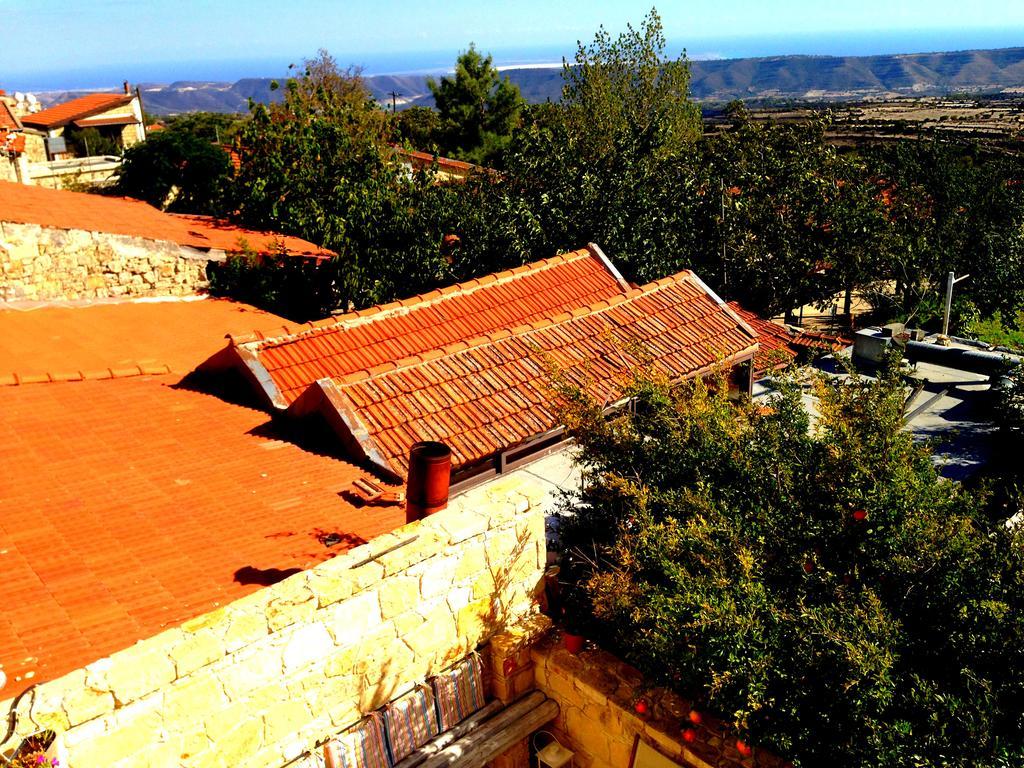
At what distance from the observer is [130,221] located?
62.3ft

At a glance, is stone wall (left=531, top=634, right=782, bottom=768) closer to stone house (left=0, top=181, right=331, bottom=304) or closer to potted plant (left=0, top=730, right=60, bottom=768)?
potted plant (left=0, top=730, right=60, bottom=768)

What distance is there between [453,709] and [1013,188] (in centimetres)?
3339

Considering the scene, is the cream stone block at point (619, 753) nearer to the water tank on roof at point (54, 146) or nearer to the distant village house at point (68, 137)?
the distant village house at point (68, 137)

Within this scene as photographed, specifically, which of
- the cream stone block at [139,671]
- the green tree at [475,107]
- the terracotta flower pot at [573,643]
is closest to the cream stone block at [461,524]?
the terracotta flower pot at [573,643]

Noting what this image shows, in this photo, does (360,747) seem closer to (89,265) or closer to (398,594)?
(398,594)

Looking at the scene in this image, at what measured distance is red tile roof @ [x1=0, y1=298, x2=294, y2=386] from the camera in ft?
38.4

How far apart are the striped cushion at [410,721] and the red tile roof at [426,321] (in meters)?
5.22

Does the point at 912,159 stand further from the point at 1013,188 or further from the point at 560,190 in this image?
the point at 560,190

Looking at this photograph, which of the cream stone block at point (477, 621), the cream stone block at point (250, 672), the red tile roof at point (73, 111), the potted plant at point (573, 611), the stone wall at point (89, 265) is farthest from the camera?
the red tile roof at point (73, 111)

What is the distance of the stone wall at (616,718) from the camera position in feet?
18.5

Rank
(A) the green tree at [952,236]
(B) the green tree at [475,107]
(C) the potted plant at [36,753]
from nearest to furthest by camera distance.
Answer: (C) the potted plant at [36,753], (A) the green tree at [952,236], (B) the green tree at [475,107]

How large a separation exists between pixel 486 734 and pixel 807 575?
2.66 metres

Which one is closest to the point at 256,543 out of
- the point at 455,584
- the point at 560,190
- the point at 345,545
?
the point at 345,545

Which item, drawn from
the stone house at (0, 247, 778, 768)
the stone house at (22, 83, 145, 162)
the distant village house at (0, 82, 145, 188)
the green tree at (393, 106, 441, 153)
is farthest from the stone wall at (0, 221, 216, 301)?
the green tree at (393, 106, 441, 153)
